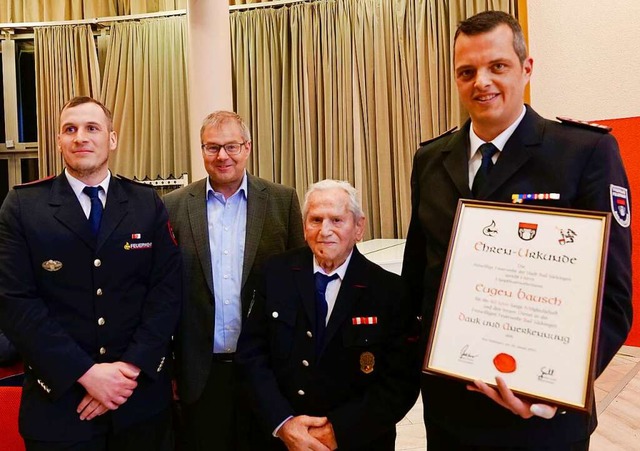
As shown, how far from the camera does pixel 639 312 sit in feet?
15.0

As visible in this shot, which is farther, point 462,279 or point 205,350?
point 205,350

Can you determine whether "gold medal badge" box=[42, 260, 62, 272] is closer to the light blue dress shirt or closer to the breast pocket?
the light blue dress shirt

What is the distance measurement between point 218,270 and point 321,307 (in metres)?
0.51

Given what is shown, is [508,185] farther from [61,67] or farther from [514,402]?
[61,67]

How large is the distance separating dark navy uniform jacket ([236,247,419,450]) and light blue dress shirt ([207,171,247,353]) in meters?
0.27

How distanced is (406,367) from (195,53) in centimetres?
353

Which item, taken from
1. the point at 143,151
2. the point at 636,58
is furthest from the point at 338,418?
the point at 143,151

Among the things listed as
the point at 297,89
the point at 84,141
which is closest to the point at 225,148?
the point at 84,141

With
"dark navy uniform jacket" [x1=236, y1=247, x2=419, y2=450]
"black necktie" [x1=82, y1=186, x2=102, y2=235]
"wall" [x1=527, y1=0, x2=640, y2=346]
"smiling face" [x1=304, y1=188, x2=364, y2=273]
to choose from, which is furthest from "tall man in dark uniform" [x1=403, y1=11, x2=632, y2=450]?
"wall" [x1=527, y1=0, x2=640, y2=346]

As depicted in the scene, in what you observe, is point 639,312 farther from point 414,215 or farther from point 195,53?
point 195,53

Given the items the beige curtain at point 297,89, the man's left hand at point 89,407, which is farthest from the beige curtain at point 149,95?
the man's left hand at point 89,407

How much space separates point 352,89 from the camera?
565 cm

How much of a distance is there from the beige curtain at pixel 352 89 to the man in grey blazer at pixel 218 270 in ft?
10.9

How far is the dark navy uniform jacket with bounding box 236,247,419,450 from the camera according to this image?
1851 millimetres
